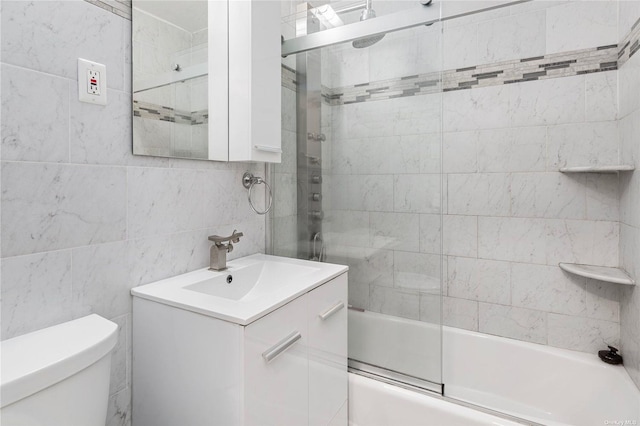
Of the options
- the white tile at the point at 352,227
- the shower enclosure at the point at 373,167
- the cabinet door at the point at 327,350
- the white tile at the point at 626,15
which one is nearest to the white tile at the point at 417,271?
the shower enclosure at the point at 373,167

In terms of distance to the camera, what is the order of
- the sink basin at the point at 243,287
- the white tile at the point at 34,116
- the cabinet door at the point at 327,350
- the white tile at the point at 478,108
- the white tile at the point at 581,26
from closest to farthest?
the white tile at the point at 34,116, the sink basin at the point at 243,287, the cabinet door at the point at 327,350, the white tile at the point at 581,26, the white tile at the point at 478,108

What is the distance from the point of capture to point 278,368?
3.19ft

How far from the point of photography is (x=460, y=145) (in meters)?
1.93

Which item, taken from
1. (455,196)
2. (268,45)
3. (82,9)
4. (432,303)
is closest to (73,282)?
(82,9)

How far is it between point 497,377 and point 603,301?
2.20 feet

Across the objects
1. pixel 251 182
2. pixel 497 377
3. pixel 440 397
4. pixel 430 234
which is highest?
pixel 251 182

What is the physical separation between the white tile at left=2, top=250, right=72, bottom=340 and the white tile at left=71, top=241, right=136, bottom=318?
0.09ft

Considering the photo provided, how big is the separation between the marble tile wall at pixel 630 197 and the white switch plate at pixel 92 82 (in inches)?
78.6

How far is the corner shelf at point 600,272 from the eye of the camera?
A: 1.43 m

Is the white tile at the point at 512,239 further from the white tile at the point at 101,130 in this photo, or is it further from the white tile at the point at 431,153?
the white tile at the point at 101,130

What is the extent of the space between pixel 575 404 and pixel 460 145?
1.46 meters

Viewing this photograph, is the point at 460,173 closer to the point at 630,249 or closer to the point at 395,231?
the point at 395,231

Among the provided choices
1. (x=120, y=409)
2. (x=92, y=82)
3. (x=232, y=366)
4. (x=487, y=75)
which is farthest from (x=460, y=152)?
(x=120, y=409)

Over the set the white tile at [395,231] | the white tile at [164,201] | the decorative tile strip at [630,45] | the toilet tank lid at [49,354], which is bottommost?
the toilet tank lid at [49,354]
